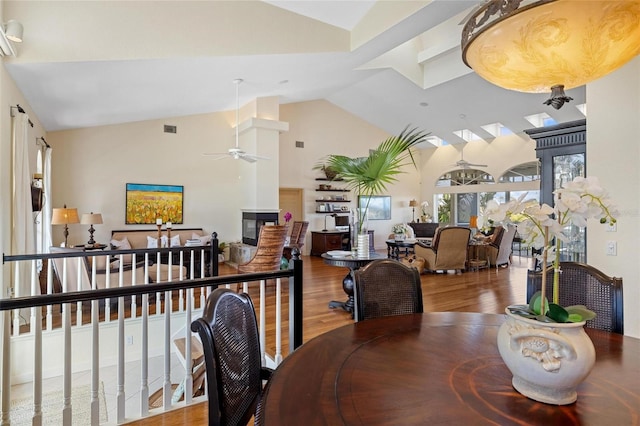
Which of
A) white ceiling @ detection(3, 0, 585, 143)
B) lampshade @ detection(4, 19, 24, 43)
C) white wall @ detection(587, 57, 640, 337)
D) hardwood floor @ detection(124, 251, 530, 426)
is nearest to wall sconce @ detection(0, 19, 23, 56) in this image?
lampshade @ detection(4, 19, 24, 43)

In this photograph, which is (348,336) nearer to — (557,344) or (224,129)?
(557,344)

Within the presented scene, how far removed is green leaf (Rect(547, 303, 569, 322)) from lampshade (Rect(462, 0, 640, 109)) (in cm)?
118

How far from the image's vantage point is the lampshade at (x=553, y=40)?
1.40m

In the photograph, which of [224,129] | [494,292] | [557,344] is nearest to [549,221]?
[557,344]

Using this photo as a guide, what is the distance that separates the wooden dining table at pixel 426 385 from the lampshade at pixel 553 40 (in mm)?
1224

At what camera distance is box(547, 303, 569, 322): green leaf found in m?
0.99

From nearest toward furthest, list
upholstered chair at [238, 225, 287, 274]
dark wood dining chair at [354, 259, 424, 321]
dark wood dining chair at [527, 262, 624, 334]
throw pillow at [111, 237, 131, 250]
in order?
dark wood dining chair at [527, 262, 624, 334] → dark wood dining chair at [354, 259, 424, 321] → upholstered chair at [238, 225, 287, 274] → throw pillow at [111, 237, 131, 250]

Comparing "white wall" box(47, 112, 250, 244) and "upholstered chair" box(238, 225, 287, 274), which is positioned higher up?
"white wall" box(47, 112, 250, 244)

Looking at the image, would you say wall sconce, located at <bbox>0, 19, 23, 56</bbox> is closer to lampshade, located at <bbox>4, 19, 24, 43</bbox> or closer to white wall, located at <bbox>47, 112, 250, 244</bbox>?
lampshade, located at <bbox>4, 19, 24, 43</bbox>

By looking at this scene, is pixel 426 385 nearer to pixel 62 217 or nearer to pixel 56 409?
pixel 56 409

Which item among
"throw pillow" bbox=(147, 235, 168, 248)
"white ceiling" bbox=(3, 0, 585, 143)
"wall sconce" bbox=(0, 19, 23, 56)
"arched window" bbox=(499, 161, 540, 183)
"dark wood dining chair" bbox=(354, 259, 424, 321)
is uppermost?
"white ceiling" bbox=(3, 0, 585, 143)

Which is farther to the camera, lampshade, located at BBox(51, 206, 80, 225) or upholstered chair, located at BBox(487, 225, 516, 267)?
upholstered chair, located at BBox(487, 225, 516, 267)

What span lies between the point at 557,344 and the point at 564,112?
8715 mm

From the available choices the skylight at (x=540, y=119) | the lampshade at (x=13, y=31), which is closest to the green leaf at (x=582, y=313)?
the lampshade at (x=13, y=31)
